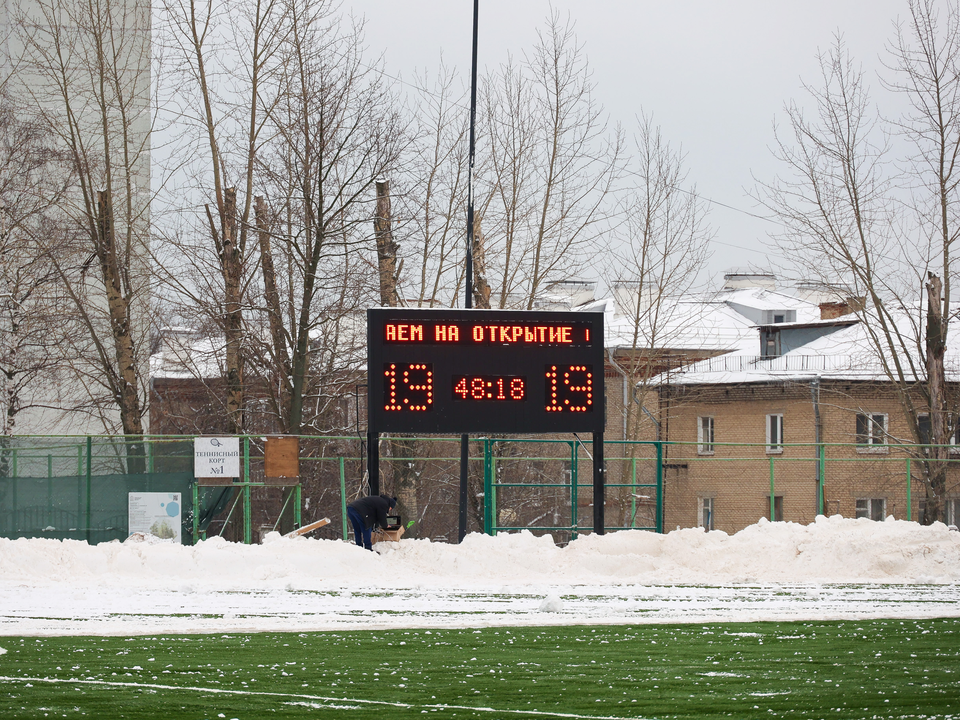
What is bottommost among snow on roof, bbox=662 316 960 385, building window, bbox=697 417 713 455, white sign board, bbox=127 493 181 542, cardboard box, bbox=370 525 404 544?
cardboard box, bbox=370 525 404 544

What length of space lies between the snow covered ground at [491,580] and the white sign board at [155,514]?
1.13 m

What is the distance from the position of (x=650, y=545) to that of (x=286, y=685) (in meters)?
10.7

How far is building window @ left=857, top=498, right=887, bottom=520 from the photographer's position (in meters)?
33.7

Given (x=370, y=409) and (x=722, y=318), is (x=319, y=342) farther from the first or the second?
(x=722, y=318)

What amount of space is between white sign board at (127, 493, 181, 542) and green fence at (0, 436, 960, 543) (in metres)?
0.26

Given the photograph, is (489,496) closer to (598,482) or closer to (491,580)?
(598,482)

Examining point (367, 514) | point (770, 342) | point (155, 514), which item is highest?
point (770, 342)

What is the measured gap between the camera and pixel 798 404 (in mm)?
38812

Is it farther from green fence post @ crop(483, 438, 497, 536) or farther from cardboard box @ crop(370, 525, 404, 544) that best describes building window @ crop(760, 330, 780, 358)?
cardboard box @ crop(370, 525, 404, 544)

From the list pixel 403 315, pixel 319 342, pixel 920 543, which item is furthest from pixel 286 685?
pixel 319 342

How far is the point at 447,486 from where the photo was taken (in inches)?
1207

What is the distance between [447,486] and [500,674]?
2229 cm

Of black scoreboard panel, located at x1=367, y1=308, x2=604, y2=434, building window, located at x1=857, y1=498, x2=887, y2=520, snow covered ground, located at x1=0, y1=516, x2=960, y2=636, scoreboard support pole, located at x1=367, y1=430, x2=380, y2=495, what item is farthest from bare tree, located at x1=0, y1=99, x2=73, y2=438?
building window, located at x1=857, y1=498, x2=887, y2=520

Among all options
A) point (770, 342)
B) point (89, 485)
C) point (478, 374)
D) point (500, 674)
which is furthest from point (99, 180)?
point (770, 342)
